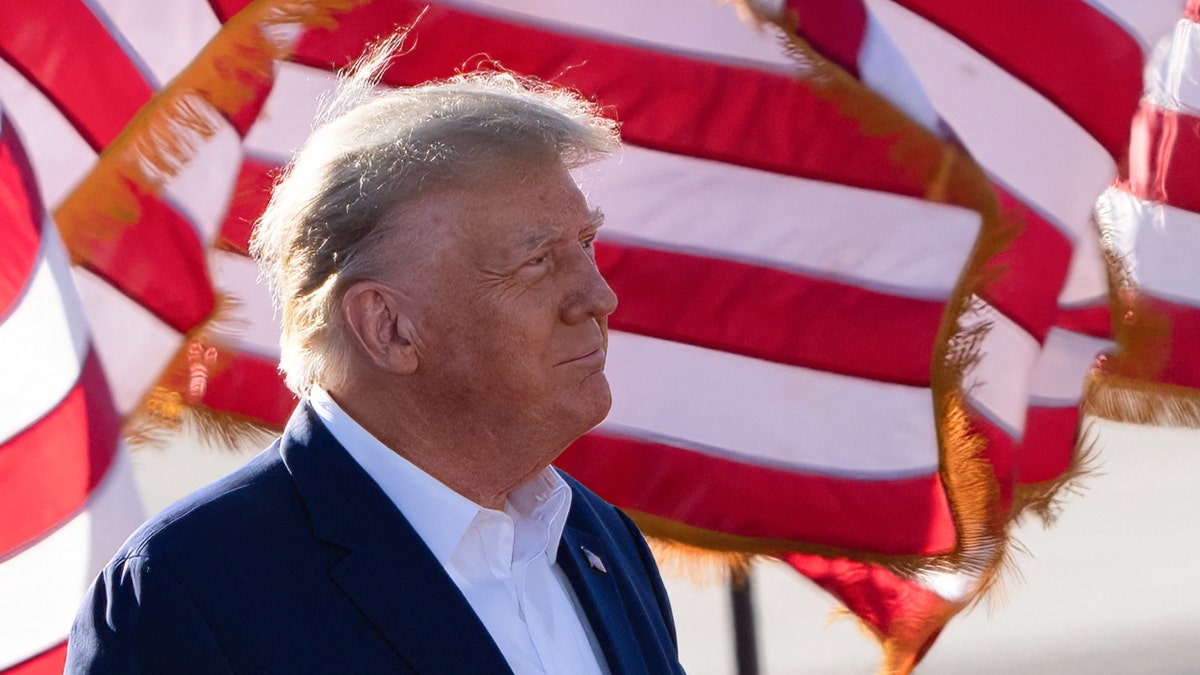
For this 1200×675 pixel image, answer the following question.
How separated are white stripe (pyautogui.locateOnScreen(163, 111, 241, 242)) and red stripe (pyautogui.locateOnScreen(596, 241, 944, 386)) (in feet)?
2.44

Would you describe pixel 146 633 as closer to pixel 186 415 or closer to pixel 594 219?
pixel 594 219

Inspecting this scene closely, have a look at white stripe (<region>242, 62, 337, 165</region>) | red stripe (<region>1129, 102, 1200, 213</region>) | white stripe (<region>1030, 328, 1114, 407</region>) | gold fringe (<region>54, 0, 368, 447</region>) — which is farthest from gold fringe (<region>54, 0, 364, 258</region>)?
red stripe (<region>1129, 102, 1200, 213</region>)

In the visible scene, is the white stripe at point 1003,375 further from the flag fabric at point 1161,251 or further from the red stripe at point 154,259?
the red stripe at point 154,259

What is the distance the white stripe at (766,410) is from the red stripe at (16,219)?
1114 mm

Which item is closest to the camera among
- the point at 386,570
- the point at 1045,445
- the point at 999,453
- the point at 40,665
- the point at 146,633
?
the point at 146,633

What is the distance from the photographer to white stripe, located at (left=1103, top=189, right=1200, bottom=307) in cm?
298

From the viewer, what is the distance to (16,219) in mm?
2629

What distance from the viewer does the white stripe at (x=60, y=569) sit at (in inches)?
103

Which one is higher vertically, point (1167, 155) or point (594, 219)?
point (594, 219)

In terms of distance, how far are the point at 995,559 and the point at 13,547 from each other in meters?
1.86

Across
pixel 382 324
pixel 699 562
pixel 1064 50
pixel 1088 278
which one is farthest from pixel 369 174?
pixel 1088 278

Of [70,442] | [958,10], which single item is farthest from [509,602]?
[958,10]

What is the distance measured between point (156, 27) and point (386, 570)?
1699 mm

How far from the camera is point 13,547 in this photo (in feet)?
8.55
